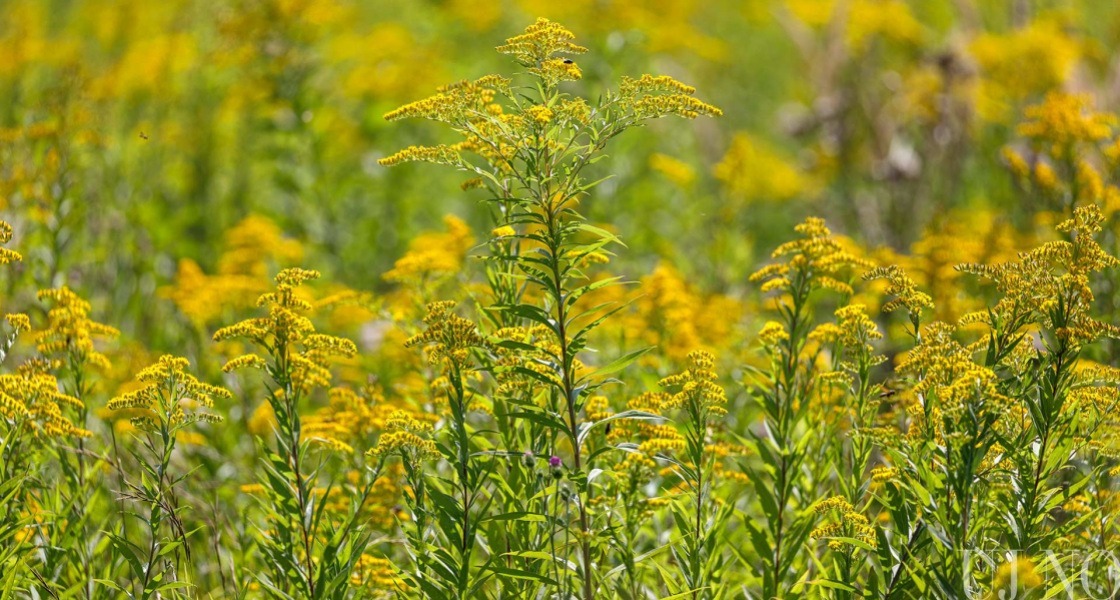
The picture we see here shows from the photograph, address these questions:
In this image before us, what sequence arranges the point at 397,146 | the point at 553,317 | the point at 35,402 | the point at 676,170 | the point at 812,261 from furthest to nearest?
the point at 397,146, the point at 676,170, the point at 812,261, the point at 35,402, the point at 553,317

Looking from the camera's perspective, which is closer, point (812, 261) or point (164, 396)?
point (164, 396)

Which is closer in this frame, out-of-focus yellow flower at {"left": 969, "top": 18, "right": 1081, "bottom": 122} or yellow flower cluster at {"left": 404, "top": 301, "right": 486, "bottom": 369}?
yellow flower cluster at {"left": 404, "top": 301, "right": 486, "bottom": 369}

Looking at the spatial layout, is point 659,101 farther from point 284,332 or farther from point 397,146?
point 397,146

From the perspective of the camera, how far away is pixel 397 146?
288 inches

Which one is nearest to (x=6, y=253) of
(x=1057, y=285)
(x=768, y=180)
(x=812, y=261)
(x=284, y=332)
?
(x=284, y=332)

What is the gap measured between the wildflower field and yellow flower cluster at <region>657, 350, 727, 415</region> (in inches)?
0.5

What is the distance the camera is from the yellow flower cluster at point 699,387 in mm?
2809

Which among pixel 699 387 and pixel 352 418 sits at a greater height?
pixel 352 418

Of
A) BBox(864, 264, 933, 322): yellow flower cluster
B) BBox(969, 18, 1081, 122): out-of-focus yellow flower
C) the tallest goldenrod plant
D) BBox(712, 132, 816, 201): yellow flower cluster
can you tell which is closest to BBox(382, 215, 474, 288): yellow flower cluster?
the tallest goldenrod plant

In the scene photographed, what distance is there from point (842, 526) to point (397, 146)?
16.6 feet

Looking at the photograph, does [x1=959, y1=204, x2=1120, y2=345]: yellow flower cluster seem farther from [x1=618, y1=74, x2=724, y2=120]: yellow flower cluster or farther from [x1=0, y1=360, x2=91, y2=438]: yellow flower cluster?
[x1=0, y1=360, x2=91, y2=438]: yellow flower cluster

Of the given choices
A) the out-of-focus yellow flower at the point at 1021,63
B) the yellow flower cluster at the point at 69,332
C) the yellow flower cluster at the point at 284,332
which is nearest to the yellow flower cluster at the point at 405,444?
the yellow flower cluster at the point at 284,332

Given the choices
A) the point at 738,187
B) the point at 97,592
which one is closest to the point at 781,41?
the point at 738,187

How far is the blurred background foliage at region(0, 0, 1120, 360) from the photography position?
17.7 feet
